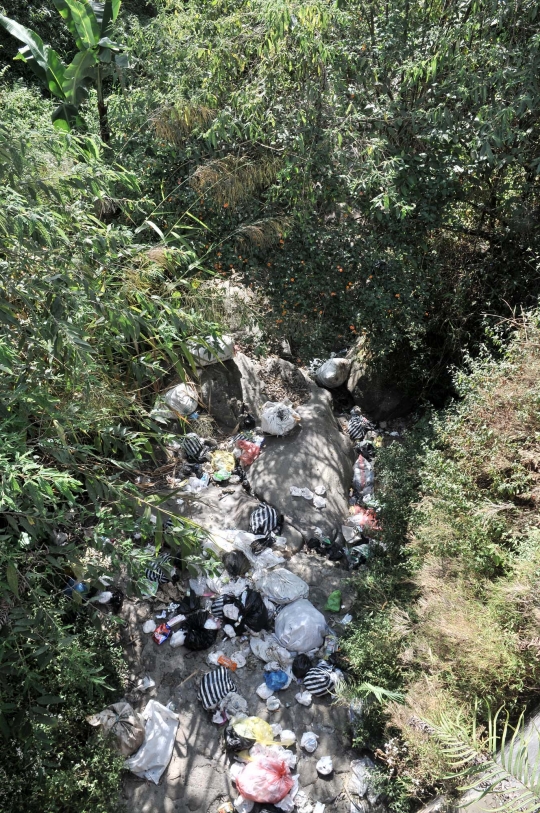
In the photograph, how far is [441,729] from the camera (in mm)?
2336

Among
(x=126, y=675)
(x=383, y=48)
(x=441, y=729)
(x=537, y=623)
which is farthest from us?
(x=383, y=48)

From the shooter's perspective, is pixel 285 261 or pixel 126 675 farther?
pixel 285 261

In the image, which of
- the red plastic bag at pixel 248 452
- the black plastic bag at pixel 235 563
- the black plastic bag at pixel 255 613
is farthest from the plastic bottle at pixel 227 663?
the red plastic bag at pixel 248 452

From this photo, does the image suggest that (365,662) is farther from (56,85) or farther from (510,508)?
(56,85)

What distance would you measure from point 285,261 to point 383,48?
1.61 metres

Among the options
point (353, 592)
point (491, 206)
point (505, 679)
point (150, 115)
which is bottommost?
point (353, 592)

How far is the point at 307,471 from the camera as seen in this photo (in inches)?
192

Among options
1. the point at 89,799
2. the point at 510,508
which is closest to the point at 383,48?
the point at 510,508

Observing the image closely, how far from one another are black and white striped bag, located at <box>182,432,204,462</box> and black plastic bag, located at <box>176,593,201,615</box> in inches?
53.0

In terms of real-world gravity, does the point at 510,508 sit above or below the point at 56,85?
below

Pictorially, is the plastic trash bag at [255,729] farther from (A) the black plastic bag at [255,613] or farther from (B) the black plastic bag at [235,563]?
(B) the black plastic bag at [235,563]

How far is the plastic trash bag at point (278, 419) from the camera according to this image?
16.4 feet

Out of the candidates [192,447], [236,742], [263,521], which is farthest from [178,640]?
[192,447]

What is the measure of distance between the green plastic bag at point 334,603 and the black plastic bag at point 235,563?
0.67 m
